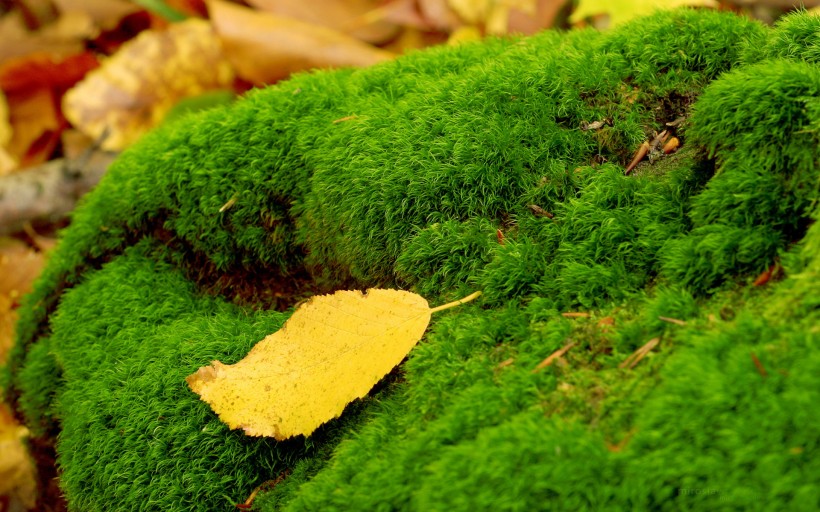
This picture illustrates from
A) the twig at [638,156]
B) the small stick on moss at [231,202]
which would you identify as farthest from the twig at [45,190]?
the twig at [638,156]

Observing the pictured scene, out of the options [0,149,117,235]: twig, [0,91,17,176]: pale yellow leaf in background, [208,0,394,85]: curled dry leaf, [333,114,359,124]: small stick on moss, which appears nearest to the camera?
[333,114,359,124]: small stick on moss

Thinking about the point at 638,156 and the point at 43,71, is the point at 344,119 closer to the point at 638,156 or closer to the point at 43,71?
the point at 638,156

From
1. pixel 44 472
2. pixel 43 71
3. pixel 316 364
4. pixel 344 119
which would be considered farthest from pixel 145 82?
pixel 316 364

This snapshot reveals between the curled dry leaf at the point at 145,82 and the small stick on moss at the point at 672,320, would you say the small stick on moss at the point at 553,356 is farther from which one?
the curled dry leaf at the point at 145,82

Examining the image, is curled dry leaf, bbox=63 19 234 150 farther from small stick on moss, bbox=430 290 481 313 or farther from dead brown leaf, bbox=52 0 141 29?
small stick on moss, bbox=430 290 481 313

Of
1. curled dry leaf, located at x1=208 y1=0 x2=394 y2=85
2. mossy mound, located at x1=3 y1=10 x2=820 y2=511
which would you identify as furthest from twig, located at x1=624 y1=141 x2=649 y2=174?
curled dry leaf, located at x1=208 y1=0 x2=394 y2=85

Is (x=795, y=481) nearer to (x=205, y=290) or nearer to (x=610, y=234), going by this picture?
(x=610, y=234)
